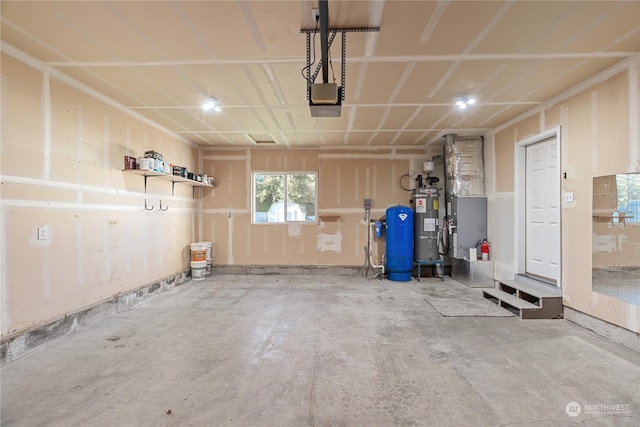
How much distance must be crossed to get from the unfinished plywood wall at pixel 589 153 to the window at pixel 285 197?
3975mm

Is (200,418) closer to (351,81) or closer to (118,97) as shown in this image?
(351,81)

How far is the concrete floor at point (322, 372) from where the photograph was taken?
1.74 meters

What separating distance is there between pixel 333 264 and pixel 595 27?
499 centimetres

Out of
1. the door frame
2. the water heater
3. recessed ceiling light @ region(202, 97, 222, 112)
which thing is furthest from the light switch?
the door frame

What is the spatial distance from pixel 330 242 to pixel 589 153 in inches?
167

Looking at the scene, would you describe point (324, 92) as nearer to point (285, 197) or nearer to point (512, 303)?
point (512, 303)

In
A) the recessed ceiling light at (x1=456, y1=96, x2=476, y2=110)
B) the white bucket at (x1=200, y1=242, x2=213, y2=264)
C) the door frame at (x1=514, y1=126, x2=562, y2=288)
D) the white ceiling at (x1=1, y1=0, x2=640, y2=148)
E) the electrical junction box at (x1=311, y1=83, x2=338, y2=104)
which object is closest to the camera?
the white ceiling at (x1=1, y1=0, x2=640, y2=148)

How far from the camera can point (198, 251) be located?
5.48m

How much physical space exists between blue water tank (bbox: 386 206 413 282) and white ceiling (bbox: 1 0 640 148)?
82.1 inches

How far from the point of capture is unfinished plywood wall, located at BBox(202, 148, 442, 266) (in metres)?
6.01

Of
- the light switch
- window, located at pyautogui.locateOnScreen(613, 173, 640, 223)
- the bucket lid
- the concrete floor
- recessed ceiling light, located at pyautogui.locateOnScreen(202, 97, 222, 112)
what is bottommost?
the concrete floor

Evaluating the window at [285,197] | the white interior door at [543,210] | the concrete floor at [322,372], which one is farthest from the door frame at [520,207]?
the window at [285,197]

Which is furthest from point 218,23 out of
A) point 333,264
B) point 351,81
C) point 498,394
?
point 333,264

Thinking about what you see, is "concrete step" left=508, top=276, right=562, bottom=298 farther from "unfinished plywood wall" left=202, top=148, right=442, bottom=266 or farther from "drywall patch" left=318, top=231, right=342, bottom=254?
"drywall patch" left=318, top=231, right=342, bottom=254
